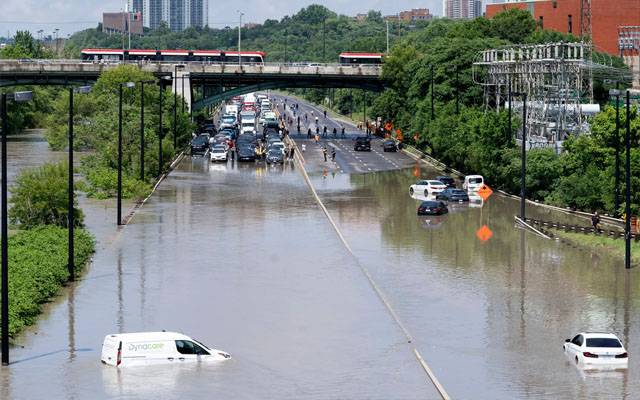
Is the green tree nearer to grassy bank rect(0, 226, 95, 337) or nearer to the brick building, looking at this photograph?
grassy bank rect(0, 226, 95, 337)

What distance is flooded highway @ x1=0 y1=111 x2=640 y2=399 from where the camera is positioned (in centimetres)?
3553

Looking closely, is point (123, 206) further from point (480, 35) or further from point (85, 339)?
point (480, 35)

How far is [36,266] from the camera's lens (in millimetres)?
48594

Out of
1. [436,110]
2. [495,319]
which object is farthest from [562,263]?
[436,110]

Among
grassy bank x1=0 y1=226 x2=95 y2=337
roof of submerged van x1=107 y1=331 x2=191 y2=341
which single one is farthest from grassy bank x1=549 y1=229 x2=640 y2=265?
roof of submerged van x1=107 y1=331 x2=191 y2=341

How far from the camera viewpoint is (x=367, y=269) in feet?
180

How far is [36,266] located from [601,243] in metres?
26.3

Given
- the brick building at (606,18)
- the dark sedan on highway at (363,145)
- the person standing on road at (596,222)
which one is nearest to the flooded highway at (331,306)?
the person standing on road at (596,222)

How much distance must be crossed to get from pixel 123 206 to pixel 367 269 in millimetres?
25480

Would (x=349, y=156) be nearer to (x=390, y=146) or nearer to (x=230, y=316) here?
(x=390, y=146)

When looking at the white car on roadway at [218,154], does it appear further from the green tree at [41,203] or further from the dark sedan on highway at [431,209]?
the green tree at [41,203]

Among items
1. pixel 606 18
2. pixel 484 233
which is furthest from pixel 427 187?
pixel 606 18

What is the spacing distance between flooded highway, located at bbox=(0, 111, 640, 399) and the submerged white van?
38 centimetres

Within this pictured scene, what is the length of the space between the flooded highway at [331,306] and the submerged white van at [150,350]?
0.38m
